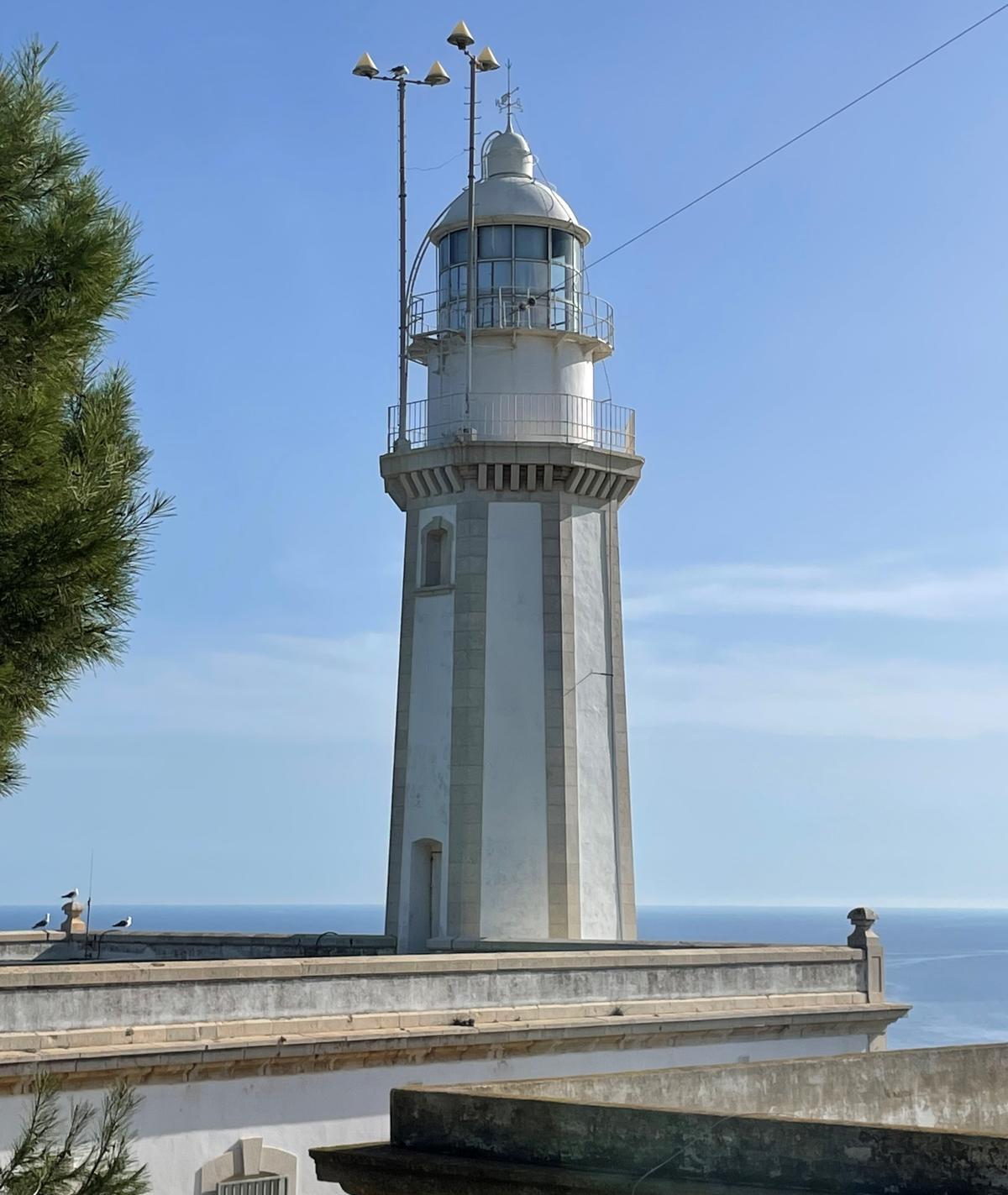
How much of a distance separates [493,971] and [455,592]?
773cm

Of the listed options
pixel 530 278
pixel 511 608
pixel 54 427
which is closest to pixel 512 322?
pixel 530 278

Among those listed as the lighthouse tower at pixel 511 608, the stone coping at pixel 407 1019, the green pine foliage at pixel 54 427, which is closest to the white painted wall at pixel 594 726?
the lighthouse tower at pixel 511 608

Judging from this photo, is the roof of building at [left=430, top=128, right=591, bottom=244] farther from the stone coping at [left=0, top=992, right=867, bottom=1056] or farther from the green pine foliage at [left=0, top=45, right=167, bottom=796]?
the green pine foliage at [left=0, top=45, right=167, bottom=796]

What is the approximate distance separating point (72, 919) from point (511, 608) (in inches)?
293

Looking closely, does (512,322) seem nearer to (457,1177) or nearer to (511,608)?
(511,608)

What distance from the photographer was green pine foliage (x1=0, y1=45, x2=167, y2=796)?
10.4 m

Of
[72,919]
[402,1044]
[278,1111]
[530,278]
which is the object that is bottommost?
[278,1111]

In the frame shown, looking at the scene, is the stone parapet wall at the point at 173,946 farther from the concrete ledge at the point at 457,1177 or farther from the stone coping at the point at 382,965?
the concrete ledge at the point at 457,1177

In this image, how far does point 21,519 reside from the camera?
10.4 m

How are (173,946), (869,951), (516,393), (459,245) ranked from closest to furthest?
(869,951), (173,946), (516,393), (459,245)

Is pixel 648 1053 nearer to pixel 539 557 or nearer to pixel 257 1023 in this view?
pixel 257 1023

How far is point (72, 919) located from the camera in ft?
80.1

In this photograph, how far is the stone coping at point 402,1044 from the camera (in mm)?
14258

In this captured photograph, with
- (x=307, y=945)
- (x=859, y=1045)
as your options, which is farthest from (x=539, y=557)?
(x=859, y=1045)
